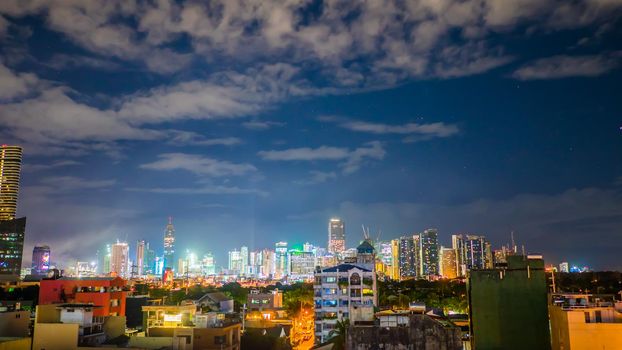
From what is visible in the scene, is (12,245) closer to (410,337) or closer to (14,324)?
(14,324)

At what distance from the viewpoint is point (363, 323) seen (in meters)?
25.1

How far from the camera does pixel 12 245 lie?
13575 cm

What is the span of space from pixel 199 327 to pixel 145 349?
6.92 metres

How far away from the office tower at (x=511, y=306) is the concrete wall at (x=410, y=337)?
260 centimetres

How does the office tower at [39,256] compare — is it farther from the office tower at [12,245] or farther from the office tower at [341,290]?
the office tower at [341,290]

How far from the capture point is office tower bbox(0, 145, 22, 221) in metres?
181

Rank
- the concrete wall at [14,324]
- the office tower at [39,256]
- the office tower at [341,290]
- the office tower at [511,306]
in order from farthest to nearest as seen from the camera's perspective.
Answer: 1. the office tower at [39,256]
2. the office tower at [341,290]
3. the concrete wall at [14,324]
4. the office tower at [511,306]

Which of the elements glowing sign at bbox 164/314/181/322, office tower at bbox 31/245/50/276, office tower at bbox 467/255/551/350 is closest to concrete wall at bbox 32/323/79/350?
glowing sign at bbox 164/314/181/322

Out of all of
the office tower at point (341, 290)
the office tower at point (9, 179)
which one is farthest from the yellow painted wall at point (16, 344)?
the office tower at point (9, 179)

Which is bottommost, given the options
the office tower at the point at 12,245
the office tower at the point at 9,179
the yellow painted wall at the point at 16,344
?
the yellow painted wall at the point at 16,344

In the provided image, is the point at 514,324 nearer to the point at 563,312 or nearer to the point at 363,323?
the point at 563,312

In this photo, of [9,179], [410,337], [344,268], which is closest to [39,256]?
[9,179]

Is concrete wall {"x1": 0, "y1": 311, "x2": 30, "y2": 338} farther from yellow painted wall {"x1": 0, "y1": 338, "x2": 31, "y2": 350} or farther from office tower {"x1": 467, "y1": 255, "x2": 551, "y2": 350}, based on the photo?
office tower {"x1": 467, "y1": 255, "x2": 551, "y2": 350}

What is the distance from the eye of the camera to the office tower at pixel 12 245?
132 m
